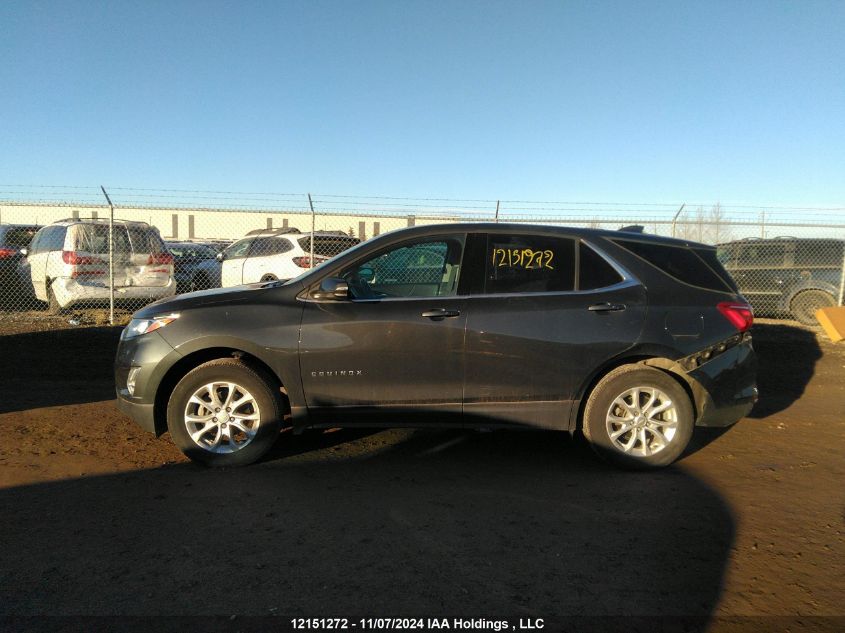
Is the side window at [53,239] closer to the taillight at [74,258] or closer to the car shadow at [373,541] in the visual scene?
the taillight at [74,258]

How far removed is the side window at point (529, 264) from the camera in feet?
14.7

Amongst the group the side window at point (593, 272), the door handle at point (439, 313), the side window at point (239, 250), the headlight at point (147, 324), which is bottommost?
the headlight at point (147, 324)

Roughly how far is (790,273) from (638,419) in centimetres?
826

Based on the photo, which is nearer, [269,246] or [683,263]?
[683,263]

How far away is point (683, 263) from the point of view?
462cm

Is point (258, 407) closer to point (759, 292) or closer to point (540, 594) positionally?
point (540, 594)

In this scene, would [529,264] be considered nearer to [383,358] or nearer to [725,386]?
[383,358]

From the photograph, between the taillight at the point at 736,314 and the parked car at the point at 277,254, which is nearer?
the taillight at the point at 736,314

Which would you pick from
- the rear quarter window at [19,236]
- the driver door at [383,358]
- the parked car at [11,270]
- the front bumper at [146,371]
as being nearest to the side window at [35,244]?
the parked car at [11,270]

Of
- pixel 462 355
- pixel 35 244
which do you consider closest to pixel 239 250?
pixel 35 244

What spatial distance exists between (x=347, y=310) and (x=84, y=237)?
25.6 feet

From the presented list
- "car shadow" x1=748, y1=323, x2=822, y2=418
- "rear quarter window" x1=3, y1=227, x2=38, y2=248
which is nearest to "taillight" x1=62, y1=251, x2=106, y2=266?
"rear quarter window" x1=3, y1=227, x2=38, y2=248

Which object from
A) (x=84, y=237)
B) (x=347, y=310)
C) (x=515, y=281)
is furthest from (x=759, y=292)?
(x=84, y=237)

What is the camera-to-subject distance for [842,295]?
1065 cm
